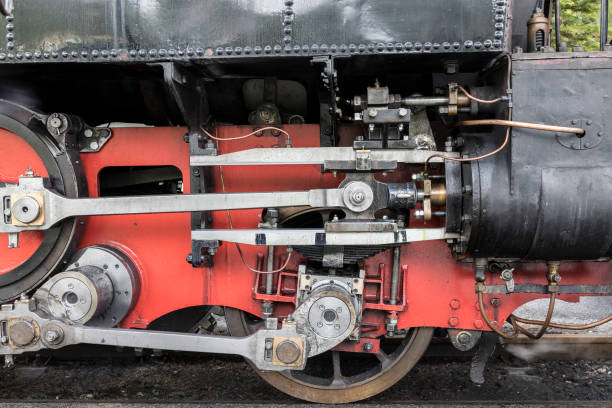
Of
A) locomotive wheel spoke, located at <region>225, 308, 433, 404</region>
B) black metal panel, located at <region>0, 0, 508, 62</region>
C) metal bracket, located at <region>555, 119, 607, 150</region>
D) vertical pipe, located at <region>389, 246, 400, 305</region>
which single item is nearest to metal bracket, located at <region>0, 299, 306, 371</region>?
locomotive wheel spoke, located at <region>225, 308, 433, 404</region>

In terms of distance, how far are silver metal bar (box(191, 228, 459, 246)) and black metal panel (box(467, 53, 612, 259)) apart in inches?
13.6

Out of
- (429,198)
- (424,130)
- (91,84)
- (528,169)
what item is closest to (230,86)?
(91,84)

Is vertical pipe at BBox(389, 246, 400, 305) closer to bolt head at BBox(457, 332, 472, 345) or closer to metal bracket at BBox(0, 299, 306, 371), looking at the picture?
bolt head at BBox(457, 332, 472, 345)

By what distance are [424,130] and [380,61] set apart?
494 millimetres

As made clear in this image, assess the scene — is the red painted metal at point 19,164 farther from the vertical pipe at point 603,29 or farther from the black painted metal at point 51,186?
the vertical pipe at point 603,29

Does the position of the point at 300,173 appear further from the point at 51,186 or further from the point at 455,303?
the point at 51,186

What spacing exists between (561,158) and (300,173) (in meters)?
1.34

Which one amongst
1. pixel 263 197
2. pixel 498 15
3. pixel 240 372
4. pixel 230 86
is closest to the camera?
pixel 498 15

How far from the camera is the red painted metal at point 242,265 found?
2641 millimetres

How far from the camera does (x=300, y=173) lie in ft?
8.75

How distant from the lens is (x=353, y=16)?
2.01 m

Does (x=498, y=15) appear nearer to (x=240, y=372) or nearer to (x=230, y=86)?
(x=230, y=86)

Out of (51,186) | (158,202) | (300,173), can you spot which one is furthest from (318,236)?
(51,186)

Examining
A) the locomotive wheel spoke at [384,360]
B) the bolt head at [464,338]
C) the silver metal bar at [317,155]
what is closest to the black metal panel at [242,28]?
the silver metal bar at [317,155]
